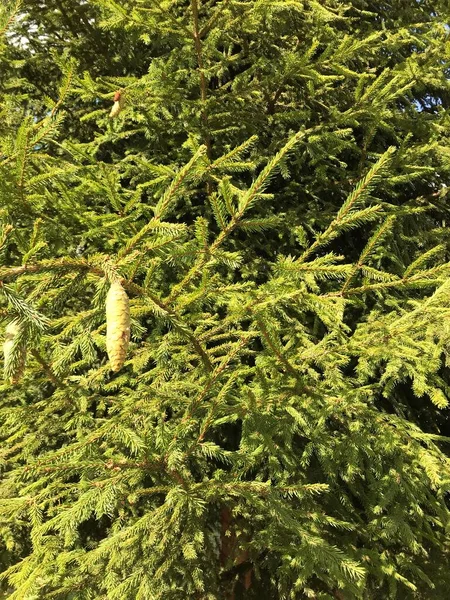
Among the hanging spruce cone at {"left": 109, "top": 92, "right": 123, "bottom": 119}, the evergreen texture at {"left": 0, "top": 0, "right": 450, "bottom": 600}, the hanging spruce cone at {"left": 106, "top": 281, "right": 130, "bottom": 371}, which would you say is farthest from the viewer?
the hanging spruce cone at {"left": 109, "top": 92, "right": 123, "bottom": 119}

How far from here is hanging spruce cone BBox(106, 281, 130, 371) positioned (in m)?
1.16

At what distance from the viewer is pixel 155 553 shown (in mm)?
2361

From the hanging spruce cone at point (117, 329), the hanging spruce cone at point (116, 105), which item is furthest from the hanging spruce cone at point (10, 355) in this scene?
the hanging spruce cone at point (116, 105)

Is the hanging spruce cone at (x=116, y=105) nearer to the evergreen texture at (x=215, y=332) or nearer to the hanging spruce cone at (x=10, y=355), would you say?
the evergreen texture at (x=215, y=332)

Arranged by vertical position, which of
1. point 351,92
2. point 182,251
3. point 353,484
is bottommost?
point 353,484

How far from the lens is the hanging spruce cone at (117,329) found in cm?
116

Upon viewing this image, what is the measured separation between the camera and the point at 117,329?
116cm

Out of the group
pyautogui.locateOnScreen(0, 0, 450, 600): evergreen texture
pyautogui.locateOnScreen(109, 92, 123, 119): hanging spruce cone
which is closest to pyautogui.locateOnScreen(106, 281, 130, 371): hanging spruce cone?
pyautogui.locateOnScreen(0, 0, 450, 600): evergreen texture

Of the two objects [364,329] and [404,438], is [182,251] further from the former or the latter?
[404,438]


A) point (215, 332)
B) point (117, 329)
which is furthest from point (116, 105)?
point (117, 329)

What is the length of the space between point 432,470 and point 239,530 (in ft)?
4.73

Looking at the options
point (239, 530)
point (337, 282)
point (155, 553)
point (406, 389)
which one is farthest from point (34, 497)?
point (406, 389)

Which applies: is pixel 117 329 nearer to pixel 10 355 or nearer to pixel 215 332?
pixel 10 355

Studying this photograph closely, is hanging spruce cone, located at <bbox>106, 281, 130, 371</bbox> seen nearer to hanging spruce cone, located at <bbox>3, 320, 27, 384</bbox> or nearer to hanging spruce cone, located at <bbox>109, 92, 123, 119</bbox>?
hanging spruce cone, located at <bbox>3, 320, 27, 384</bbox>
